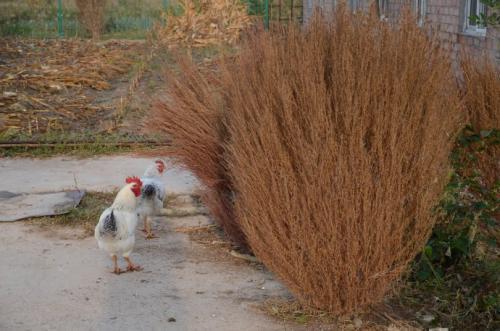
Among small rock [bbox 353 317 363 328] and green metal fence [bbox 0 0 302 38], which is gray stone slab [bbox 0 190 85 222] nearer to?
small rock [bbox 353 317 363 328]

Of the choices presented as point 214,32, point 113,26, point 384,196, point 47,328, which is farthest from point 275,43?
point 113,26

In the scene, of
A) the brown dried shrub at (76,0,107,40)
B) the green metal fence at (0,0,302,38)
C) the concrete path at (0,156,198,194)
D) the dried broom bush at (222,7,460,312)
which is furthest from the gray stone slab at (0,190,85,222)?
the brown dried shrub at (76,0,107,40)

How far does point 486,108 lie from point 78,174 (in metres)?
4.80

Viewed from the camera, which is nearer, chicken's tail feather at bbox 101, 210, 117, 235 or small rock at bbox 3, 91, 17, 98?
chicken's tail feather at bbox 101, 210, 117, 235

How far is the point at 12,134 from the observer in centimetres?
1068

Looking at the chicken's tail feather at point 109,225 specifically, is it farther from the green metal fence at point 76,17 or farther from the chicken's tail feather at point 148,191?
the green metal fence at point 76,17

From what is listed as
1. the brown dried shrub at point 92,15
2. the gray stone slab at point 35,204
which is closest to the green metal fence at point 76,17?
the brown dried shrub at point 92,15

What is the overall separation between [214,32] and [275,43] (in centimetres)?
1803

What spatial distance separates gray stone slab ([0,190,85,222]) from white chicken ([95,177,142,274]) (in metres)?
1.45

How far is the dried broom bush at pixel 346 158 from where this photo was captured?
446 cm

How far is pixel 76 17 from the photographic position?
2672cm

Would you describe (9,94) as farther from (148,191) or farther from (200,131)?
(200,131)

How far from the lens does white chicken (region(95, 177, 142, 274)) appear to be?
18.6 ft

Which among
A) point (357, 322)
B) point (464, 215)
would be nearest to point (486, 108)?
point (464, 215)
